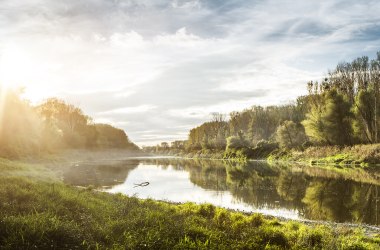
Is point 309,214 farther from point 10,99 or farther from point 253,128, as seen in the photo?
point 253,128

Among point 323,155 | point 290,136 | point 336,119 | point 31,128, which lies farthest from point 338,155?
point 31,128

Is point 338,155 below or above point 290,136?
below

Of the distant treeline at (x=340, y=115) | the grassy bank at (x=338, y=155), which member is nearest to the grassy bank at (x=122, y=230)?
the grassy bank at (x=338, y=155)

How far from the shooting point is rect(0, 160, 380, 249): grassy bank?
419 inches

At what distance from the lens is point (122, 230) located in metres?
12.3

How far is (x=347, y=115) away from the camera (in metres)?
76.0

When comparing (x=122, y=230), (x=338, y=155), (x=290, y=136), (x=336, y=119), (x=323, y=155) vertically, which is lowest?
(x=122, y=230)

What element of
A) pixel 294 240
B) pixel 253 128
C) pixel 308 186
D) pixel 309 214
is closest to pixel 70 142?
pixel 253 128

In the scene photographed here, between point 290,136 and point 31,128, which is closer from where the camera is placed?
point 31,128

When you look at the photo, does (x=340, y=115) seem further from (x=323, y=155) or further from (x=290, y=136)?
(x=290, y=136)

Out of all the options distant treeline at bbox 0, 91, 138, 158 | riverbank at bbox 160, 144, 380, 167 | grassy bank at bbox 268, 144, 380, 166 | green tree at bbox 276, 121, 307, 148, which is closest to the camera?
distant treeline at bbox 0, 91, 138, 158

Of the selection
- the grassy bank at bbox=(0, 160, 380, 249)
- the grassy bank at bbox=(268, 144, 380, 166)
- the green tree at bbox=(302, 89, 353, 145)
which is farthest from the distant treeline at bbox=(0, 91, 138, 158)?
the green tree at bbox=(302, 89, 353, 145)

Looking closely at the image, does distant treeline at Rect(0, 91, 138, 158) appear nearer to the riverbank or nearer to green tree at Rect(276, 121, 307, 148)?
the riverbank

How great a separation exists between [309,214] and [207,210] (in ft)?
27.9
